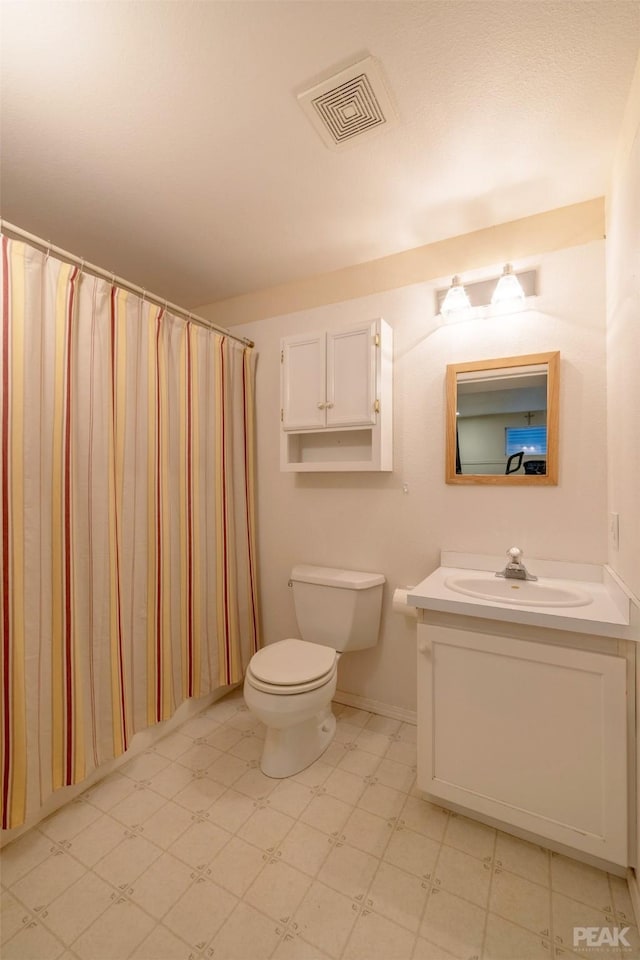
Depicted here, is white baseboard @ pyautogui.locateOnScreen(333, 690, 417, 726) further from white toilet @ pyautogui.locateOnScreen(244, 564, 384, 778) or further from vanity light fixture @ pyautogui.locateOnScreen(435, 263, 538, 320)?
vanity light fixture @ pyautogui.locateOnScreen(435, 263, 538, 320)

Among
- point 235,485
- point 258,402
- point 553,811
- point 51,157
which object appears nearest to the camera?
point 553,811

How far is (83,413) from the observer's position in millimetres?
1493

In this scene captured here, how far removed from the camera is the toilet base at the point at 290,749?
163cm

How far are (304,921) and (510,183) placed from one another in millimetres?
2443

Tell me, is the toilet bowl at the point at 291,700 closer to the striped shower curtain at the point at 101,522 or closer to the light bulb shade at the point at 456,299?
the striped shower curtain at the point at 101,522

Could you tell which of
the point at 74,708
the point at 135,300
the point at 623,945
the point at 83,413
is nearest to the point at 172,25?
the point at 135,300

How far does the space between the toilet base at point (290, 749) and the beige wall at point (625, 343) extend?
1334 mm

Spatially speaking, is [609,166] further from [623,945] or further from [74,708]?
[74,708]

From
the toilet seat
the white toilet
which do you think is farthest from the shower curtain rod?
the toilet seat

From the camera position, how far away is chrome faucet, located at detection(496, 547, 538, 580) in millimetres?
1587

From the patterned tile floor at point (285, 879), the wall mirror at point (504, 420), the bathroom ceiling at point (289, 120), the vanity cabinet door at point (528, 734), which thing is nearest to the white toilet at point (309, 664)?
the patterned tile floor at point (285, 879)

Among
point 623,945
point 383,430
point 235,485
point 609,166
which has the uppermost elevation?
point 609,166

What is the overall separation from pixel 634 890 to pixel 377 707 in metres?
1.09

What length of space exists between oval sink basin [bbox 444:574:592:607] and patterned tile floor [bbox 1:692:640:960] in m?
0.78
